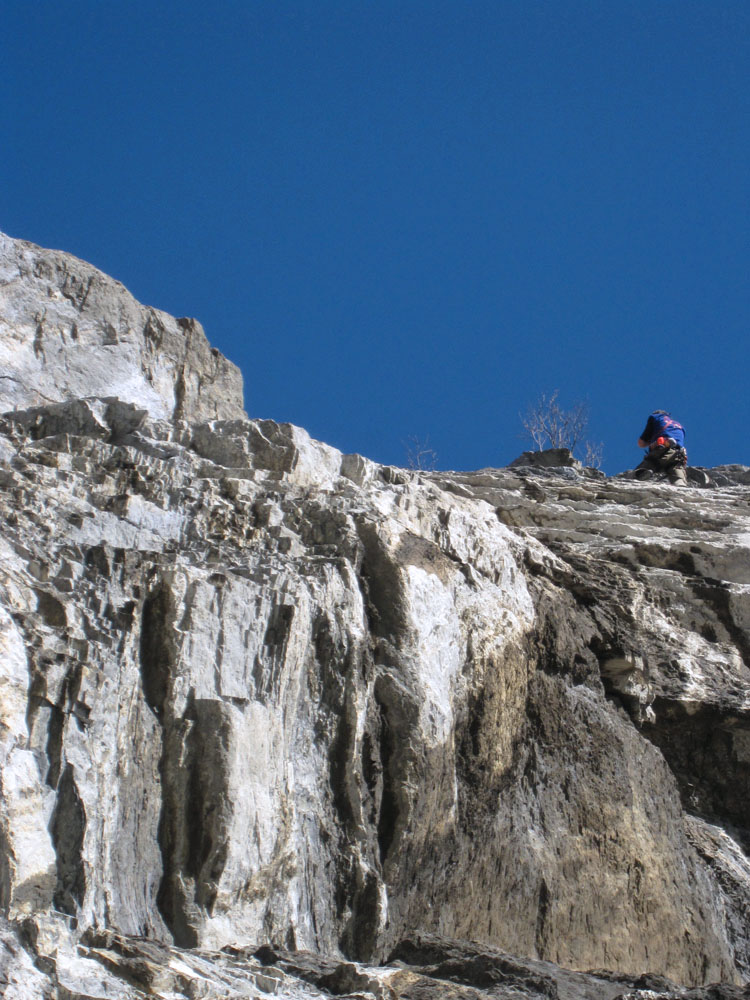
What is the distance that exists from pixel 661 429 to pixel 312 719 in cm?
1028

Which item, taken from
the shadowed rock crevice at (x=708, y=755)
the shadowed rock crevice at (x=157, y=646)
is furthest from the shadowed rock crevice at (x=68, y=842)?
the shadowed rock crevice at (x=708, y=755)

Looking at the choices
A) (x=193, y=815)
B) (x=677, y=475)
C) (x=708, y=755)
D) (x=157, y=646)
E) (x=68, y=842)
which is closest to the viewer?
(x=68, y=842)

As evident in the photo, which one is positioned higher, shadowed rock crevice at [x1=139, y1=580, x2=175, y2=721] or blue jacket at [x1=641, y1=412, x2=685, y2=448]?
blue jacket at [x1=641, y1=412, x2=685, y2=448]

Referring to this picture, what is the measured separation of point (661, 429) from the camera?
16469 millimetres

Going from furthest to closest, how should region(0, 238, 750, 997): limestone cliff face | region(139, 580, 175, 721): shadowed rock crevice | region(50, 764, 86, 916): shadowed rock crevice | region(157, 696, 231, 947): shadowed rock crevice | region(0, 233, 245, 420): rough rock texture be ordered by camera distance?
region(0, 233, 245, 420): rough rock texture < region(139, 580, 175, 721): shadowed rock crevice < region(157, 696, 231, 947): shadowed rock crevice < region(0, 238, 750, 997): limestone cliff face < region(50, 764, 86, 916): shadowed rock crevice

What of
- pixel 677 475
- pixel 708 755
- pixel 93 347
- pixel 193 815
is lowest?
pixel 193 815

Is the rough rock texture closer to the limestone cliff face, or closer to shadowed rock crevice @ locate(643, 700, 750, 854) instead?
the limestone cliff face

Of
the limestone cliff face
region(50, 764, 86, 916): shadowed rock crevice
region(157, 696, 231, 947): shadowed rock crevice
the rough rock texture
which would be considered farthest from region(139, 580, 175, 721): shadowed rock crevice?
the rough rock texture

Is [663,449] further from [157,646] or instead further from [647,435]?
[157,646]

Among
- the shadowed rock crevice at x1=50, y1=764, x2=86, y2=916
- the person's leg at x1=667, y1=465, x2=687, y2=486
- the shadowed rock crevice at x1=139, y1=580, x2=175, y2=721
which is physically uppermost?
the person's leg at x1=667, y1=465, x2=687, y2=486

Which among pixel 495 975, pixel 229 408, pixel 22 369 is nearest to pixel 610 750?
pixel 495 975

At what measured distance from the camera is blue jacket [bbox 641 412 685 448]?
16406 mm

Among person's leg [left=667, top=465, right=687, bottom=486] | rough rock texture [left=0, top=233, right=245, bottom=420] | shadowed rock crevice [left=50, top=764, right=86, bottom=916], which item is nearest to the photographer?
shadowed rock crevice [left=50, top=764, right=86, bottom=916]

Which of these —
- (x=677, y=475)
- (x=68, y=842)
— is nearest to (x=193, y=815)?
(x=68, y=842)
